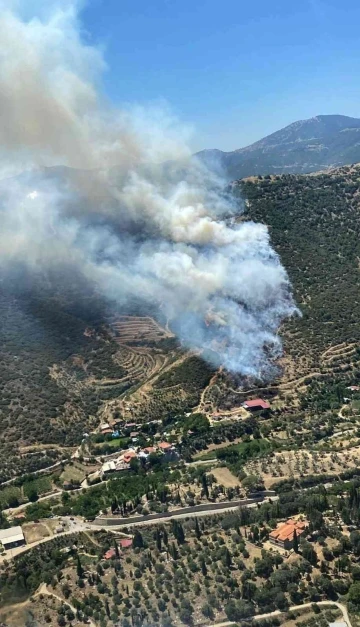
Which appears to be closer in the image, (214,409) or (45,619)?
(45,619)

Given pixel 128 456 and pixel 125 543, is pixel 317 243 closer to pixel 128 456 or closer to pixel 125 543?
pixel 128 456

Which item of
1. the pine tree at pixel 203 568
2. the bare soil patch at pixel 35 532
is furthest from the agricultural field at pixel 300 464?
the bare soil patch at pixel 35 532

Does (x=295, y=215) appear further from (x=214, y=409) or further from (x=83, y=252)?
(x=214, y=409)

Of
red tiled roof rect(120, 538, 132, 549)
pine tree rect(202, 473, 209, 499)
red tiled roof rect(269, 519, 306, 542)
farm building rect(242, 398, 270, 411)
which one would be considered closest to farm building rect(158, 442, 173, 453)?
pine tree rect(202, 473, 209, 499)

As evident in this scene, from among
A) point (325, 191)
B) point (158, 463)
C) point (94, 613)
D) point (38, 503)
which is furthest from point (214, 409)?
point (325, 191)

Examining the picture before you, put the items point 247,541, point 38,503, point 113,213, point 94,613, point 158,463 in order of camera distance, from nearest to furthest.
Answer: point 94,613
point 247,541
point 38,503
point 158,463
point 113,213

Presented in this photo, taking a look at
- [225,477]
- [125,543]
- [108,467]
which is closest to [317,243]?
[225,477]
